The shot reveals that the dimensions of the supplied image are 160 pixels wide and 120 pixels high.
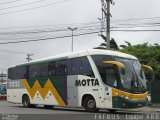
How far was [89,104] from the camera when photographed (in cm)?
2520

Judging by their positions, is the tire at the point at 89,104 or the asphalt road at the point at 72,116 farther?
the tire at the point at 89,104

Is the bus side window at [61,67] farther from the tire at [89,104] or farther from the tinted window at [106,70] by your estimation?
the tinted window at [106,70]

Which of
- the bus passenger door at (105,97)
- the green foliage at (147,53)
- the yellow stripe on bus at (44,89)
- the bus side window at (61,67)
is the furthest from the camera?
the green foliage at (147,53)

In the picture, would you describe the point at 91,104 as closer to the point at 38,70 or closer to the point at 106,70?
the point at 106,70

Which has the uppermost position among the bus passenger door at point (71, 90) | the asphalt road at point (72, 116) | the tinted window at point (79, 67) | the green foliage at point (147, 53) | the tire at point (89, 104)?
the green foliage at point (147, 53)

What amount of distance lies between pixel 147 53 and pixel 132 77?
96.5 feet

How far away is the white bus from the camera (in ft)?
77.2

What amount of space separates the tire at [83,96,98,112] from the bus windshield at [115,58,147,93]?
2.39m

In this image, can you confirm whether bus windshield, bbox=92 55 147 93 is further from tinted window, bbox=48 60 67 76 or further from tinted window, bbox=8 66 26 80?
tinted window, bbox=8 66 26 80

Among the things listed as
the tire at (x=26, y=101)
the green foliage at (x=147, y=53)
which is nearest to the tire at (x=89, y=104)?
the tire at (x=26, y=101)

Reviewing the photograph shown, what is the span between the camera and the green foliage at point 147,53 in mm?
52000

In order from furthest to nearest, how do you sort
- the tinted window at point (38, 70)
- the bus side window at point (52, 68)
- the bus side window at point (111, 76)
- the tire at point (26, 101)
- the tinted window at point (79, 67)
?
1. the tire at point (26, 101)
2. the tinted window at point (38, 70)
3. the bus side window at point (52, 68)
4. the tinted window at point (79, 67)
5. the bus side window at point (111, 76)

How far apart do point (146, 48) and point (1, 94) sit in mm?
19949

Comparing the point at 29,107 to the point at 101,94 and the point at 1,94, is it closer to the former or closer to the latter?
the point at 101,94
